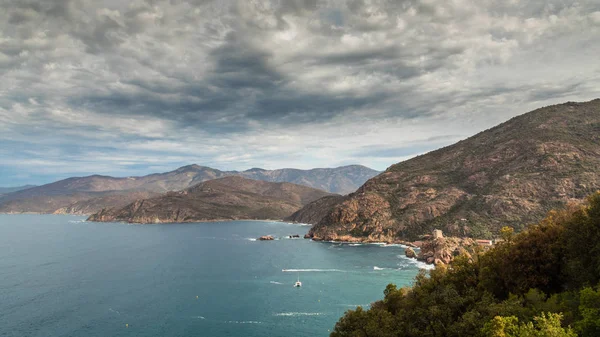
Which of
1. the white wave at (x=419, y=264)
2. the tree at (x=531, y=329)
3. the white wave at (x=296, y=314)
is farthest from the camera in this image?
the white wave at (x=419, y=264)

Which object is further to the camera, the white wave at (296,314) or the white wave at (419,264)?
the white wave at (419,264)

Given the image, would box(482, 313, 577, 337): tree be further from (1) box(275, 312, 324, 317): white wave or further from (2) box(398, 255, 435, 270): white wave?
(2) box(398, 255, 435, 270): white wave

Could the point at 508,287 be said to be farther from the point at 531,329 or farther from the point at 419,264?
the point at 419,264

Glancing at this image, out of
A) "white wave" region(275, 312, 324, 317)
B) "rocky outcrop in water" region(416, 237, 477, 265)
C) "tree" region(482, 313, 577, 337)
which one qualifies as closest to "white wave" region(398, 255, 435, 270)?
"rocky outcrop in water" region(416, 237, 477, 265)

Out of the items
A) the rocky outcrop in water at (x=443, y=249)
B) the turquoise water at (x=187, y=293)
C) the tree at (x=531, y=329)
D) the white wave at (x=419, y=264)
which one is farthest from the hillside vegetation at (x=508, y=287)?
the rocky outcrop in water at (x=443, y=249)

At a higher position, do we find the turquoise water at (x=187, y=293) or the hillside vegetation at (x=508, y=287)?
the hillside vegetation at (x=508, y=287)

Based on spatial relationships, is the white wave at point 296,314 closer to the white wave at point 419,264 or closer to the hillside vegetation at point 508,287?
the hillside vegetation at point 508,287

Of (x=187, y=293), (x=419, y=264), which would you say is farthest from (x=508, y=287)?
(x=419, y=264)

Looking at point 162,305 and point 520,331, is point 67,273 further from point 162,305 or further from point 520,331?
point 520,331
